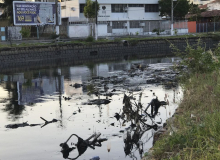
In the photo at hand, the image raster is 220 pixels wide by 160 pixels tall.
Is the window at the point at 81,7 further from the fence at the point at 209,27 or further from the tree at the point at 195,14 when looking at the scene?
the tree at the point at 195,14

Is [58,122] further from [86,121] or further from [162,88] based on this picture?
[162,88]

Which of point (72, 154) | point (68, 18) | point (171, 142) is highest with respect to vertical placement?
point (68, 18)

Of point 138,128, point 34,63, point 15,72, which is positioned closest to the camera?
point 138,128

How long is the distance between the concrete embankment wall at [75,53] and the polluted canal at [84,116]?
1159 centimetres

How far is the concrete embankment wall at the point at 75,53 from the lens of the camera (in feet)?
117

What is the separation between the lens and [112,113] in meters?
13.8

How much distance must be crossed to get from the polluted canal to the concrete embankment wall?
456 inches

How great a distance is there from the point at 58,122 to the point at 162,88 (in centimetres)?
708

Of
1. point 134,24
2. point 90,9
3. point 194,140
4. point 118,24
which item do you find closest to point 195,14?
point 134,24

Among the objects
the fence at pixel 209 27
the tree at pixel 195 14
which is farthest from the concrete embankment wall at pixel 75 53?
the tree at pixel 195 14

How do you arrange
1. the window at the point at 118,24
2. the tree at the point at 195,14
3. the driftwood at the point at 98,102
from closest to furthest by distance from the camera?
the driftwood at the point at 98,102 < the window at the point at 118,24 < the tree at the point at 195,14

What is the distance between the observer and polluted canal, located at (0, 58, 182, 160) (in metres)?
9.95

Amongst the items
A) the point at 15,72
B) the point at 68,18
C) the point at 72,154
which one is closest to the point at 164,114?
the point at 72,154

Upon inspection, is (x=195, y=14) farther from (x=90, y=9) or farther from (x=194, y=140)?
(x=194, y=140)
